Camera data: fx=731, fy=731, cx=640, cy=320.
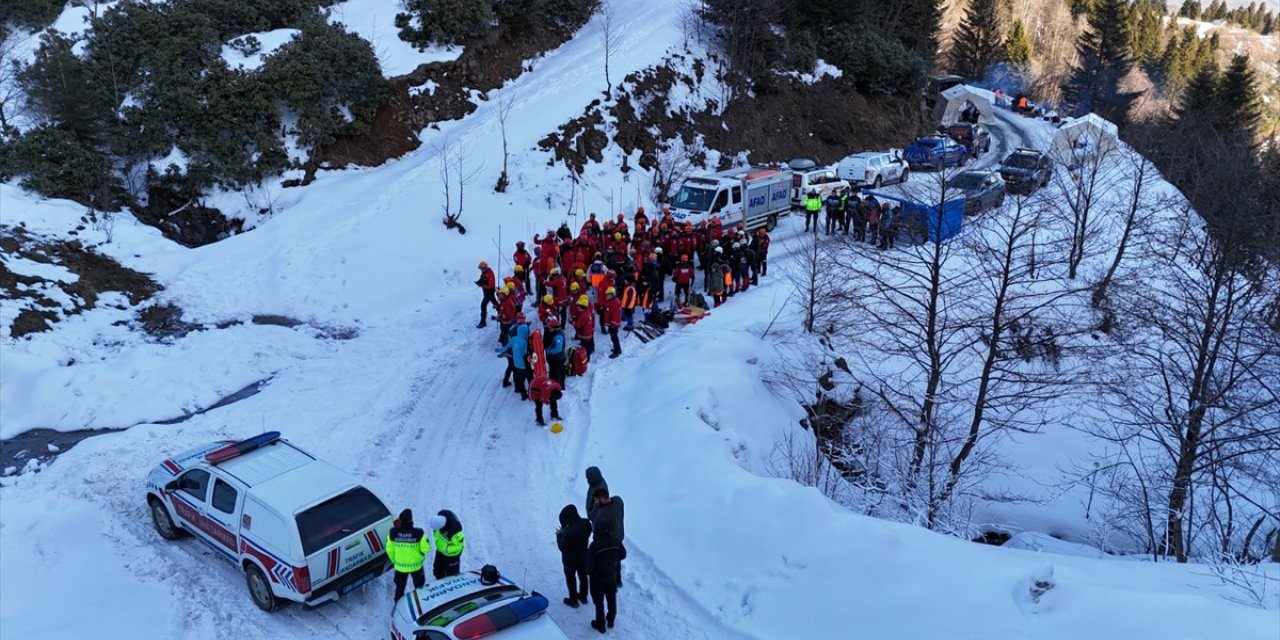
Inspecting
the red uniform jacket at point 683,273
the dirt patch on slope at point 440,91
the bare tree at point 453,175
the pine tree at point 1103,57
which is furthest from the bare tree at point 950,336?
the pine tree at point 1103,57

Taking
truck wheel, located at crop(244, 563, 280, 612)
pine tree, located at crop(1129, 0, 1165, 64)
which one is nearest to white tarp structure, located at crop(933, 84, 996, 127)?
pine tree, located at crop(1129, 0, 1165, 64)

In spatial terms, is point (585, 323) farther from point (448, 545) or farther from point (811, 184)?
point (811, 184)

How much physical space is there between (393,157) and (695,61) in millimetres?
15519

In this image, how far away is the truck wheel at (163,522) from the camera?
384 inches

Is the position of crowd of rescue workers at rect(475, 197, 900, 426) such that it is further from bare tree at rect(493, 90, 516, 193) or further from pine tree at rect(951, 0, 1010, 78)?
pine tree at rect(951, 0, 1010, 78)

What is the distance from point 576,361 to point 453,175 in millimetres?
11275

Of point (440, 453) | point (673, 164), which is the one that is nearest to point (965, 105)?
point (673, 164)

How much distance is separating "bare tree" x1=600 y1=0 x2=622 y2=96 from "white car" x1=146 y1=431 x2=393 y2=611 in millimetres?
22919

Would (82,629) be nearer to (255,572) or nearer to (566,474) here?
(255,572)

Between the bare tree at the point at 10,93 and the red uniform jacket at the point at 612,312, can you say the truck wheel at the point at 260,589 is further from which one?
the bare tree at the point at 10,93

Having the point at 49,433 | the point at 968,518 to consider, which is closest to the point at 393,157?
the point at 49,433

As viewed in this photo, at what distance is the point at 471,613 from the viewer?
6.81 m

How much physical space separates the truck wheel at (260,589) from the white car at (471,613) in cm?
188

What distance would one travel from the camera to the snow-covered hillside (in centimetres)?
802
